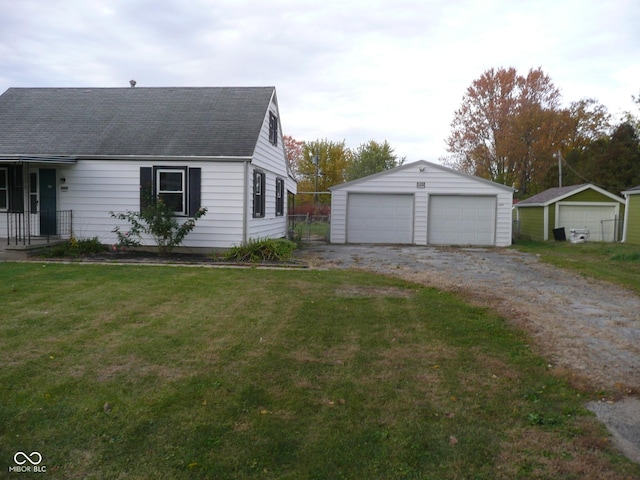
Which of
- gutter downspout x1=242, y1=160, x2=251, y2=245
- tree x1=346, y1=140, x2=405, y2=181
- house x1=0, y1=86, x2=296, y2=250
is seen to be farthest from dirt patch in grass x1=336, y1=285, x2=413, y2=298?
tree x1=346, y1=140, x2=405, y2=181

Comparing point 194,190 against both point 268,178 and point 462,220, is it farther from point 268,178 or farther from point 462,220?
point 462,220

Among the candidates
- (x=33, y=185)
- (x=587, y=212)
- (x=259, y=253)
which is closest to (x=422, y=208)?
(x=587, y=212)

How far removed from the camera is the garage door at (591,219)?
23109 millimetres

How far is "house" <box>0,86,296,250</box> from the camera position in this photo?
44.6ft

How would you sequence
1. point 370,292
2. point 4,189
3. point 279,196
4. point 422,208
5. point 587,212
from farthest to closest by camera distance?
point 587,212 < point 422,208 < point 279,196 < point 4,189 < point 370,292

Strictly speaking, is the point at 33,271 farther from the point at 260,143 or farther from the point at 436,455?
the point at 436,455

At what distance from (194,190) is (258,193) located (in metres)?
2.24

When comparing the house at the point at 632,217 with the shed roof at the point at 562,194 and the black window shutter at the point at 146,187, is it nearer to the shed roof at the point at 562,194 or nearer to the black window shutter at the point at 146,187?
the shed roof at the point at 562,194

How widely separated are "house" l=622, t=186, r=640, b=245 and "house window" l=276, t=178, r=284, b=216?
13.5 metres

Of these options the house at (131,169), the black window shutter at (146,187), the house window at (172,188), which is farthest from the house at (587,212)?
the black window shutter at (146,187)

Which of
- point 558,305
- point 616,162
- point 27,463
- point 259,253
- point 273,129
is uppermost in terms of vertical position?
point 616,162

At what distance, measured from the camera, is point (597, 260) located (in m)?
14.9

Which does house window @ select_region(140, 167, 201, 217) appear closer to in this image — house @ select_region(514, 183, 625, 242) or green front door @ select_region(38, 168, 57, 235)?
green front door @ select_region(38, 168, 57, 235)

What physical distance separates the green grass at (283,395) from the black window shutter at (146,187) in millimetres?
6187
